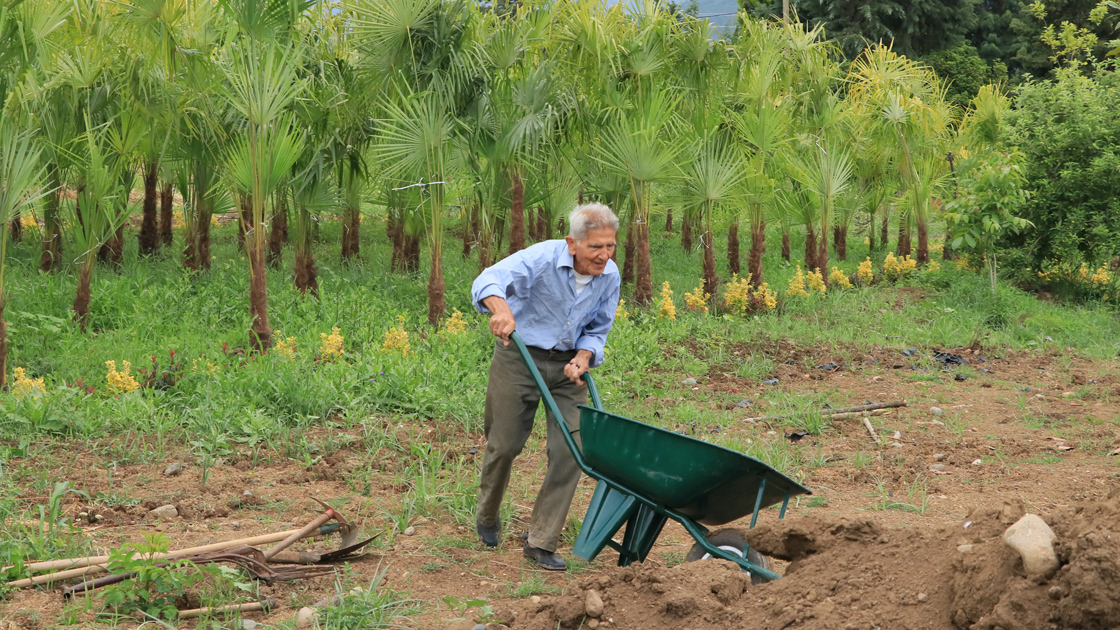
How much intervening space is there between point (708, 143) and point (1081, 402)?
443cm

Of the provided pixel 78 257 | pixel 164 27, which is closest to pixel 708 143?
pixel 164 27

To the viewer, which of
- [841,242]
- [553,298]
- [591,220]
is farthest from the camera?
[841,242]

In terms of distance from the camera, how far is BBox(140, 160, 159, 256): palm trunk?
10289 mm

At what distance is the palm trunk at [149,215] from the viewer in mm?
10289

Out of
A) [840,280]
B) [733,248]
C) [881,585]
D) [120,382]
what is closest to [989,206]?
[840,280]

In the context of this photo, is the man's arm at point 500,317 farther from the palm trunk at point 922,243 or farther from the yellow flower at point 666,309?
the palm trunk at point 922,243

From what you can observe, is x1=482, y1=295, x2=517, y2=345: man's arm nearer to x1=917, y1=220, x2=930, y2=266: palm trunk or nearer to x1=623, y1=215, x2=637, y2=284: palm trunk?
x1=623, y1=215, x2=637, y2=284: palm trunk

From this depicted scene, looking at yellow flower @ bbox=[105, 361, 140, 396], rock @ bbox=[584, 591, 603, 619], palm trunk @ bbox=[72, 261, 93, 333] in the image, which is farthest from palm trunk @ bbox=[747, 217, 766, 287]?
rock @ bbox=[584, 591, 603, 619]

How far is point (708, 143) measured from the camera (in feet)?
32.6

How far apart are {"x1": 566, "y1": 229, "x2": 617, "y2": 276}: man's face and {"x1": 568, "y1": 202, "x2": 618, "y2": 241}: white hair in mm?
17

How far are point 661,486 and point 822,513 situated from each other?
158 cm

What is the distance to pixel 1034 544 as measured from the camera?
8.45 feet

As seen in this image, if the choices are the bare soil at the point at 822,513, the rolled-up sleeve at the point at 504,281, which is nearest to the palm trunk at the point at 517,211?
the bare soil at the point at 822,513

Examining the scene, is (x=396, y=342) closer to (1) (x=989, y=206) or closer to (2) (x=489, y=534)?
(2) (x=489, y=534)
